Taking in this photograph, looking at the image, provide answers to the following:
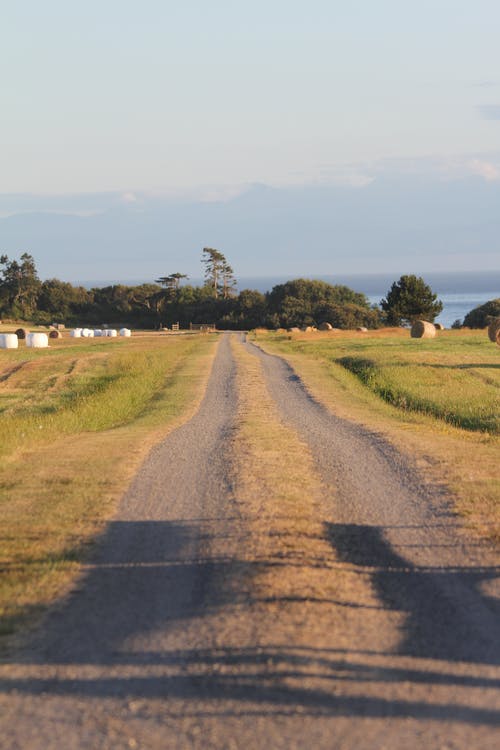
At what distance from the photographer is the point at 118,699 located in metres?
6.45

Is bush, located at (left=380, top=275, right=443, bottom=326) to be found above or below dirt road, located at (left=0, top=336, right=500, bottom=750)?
above

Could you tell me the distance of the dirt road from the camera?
6.04m

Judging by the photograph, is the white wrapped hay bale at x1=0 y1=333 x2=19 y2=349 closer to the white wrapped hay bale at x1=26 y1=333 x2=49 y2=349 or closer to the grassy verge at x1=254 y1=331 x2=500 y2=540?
the white wrapped hay bale at x1=26 y1=333 x2=49 y2=349

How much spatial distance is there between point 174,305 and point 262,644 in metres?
136

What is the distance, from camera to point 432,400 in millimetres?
29656

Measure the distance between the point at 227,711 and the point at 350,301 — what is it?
138 m

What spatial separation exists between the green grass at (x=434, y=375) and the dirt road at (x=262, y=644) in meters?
13.8

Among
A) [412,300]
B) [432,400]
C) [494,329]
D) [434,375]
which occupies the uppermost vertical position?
[412,300]

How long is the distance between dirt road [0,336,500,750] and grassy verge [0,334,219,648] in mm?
499

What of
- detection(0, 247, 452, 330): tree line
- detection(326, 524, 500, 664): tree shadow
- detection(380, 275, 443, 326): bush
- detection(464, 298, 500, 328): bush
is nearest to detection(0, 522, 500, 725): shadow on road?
detection(326, 524, 500, 664): tree shadow

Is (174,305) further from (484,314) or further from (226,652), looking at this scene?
(226,652)

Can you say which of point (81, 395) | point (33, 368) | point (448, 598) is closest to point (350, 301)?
point (33, 368)

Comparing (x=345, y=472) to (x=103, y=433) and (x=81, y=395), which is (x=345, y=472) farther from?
(x=81, y=395)

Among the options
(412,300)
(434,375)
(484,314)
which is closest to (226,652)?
(434,375)
